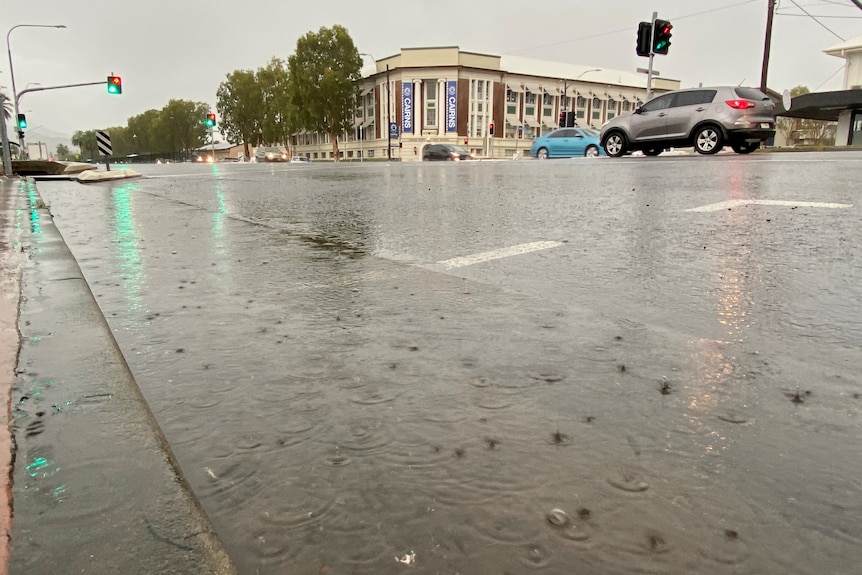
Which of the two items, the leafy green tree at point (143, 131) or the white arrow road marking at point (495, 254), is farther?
the leafy green tree at point (143, 131)

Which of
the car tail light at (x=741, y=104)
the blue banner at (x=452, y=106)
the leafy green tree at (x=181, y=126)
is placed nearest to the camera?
the car tail light at (x=741, y=104)

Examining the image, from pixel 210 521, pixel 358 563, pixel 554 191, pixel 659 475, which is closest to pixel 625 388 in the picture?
pixel 659 475

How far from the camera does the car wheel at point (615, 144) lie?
15594mm

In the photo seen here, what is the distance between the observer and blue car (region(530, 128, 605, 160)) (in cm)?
2327

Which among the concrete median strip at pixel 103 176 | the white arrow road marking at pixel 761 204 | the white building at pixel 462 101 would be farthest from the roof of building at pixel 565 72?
the white arrow road marking at pixel 761 204

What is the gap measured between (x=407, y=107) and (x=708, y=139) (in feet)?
171

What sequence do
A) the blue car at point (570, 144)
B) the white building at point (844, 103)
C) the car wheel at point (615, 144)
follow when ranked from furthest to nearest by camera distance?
the white building at point (844, 103)
the blue car at point (570, 144)
the car wheel at point (615, 144)

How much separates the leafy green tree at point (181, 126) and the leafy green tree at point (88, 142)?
43354 mm

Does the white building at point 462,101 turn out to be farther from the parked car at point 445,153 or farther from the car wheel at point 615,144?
the car wheel at point 615,144

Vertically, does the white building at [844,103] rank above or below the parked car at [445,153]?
above

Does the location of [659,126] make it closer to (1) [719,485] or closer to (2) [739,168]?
(2) [739,168]

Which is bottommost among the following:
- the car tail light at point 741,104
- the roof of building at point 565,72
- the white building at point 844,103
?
the car tail light at point 741,104

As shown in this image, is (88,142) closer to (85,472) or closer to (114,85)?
(114,85)

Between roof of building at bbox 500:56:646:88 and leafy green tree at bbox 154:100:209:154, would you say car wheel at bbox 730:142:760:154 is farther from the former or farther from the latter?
leafy green tree at bbox 154:100:209:154
